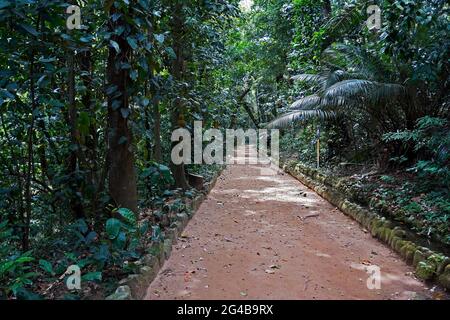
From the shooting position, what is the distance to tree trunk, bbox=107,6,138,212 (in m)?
→ 4.07

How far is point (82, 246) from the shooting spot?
13.3ft

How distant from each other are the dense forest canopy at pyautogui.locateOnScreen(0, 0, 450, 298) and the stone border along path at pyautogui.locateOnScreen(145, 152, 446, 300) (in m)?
0.57

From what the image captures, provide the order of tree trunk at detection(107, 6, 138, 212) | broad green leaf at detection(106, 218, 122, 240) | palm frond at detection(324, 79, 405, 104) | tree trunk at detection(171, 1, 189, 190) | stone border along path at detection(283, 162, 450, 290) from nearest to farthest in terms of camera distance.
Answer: broad green leaf at detection(106, 218, 122, 240) < stone border along path at detection(283, 162, 450, 290) < tree trunk at detection(107, 6, 138, 212) < tree trunk at detection(171, 1, 189, 190) < palm frond at detection(324, 79, 405, 104)

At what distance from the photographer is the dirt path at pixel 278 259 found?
3639mm

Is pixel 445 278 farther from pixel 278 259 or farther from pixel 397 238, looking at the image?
pixel 278 259

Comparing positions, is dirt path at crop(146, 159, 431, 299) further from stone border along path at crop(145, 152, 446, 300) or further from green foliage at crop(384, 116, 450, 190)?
green foliage at crop(384, 116, 450, 190)

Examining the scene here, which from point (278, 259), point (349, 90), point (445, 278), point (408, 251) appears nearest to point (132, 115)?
point (278, 259)

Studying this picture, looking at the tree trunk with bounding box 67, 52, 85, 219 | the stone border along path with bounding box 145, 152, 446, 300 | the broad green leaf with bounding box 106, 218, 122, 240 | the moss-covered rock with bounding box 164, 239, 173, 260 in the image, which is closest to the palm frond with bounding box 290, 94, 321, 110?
the stone border along path with bounding box 145, 152, 446, 300

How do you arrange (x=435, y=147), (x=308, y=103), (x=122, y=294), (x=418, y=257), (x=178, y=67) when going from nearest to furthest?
1. (x=122, y=294)
2. (x=418, y=257)
3. (x=435, y=147)
4. (x=178, y=67)
5. (x=308, y=103)

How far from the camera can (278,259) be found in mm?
4516

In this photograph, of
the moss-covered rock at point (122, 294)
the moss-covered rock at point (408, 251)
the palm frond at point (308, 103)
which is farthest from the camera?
the palm frond at point (308, 103)

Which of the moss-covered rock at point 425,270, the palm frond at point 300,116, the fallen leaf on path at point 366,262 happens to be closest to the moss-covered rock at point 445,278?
the moss-covered rock at point 425,270

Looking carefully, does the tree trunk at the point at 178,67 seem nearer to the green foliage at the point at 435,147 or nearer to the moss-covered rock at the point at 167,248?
the moss-covered rock at the point at 167,248
